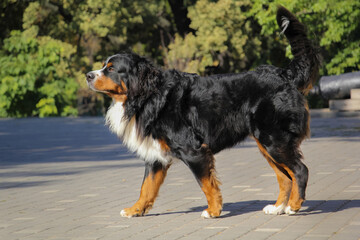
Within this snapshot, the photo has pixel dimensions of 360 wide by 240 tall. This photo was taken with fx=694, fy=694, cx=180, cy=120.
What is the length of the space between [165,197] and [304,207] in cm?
167

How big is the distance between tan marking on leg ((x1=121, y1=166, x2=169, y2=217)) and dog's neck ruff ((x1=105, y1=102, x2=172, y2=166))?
163mm

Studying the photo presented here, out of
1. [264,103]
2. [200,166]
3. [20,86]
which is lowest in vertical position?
[20,86]

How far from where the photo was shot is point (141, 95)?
635cm

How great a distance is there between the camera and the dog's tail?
6.51 m

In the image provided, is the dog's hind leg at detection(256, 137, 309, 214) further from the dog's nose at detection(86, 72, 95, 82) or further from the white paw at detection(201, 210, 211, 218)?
the dog's nose at detection(86, 72, 95, 82)

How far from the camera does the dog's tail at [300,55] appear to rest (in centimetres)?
651

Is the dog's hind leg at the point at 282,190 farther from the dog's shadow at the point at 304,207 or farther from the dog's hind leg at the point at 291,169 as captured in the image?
the dog's shadow at the point at 304,207

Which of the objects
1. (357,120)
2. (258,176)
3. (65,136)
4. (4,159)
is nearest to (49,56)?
(65,136)

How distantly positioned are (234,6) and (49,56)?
28.1 feet

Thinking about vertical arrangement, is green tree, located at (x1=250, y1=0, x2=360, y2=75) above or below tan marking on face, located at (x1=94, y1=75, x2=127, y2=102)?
below

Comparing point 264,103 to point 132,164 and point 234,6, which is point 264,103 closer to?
point 132,164

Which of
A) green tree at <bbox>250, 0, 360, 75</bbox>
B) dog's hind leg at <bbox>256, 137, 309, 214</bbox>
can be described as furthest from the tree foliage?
dog's hind leg at <bbox>256, 137, 309, 214</bbox>

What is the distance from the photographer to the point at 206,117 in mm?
6422

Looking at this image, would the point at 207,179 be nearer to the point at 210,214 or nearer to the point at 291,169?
the point at 210,214
